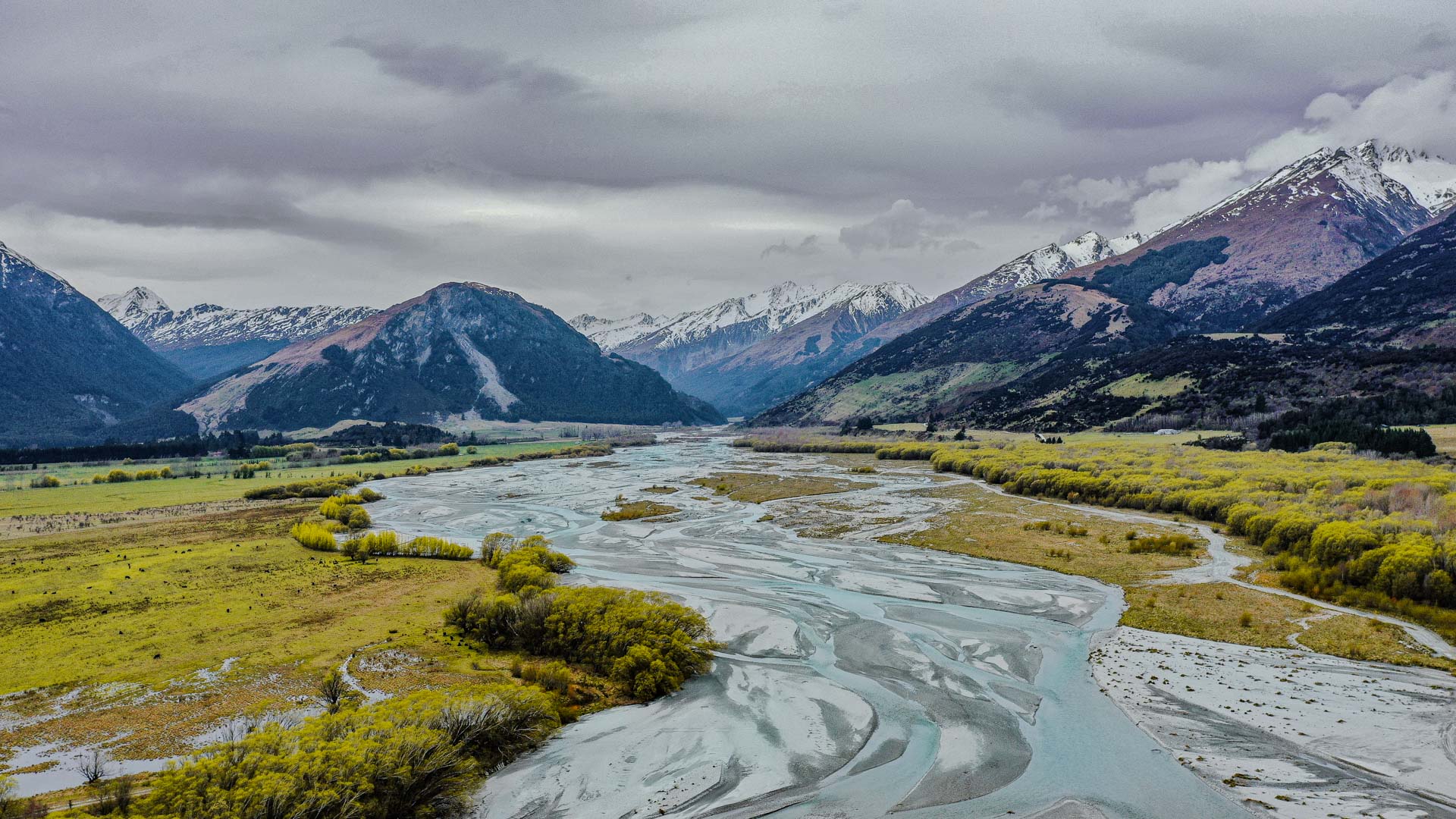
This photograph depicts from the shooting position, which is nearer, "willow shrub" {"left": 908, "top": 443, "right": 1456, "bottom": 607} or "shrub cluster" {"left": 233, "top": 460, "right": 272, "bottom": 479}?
"willow shrub" {"left": 908, "top": 443, "right": 1456, "bottom": 607}

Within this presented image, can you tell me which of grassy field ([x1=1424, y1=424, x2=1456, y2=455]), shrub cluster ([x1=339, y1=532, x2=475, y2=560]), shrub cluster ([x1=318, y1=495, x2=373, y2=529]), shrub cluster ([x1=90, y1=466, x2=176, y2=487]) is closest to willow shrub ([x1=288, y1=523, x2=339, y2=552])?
shrub cluster ([x1=339, y1=532, x2=475, y2=560])

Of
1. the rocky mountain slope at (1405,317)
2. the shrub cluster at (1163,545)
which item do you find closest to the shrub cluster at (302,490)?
the shrub cluster at (1163,545)

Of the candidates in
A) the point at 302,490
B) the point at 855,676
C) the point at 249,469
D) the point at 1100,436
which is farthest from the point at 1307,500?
the point at 249,469

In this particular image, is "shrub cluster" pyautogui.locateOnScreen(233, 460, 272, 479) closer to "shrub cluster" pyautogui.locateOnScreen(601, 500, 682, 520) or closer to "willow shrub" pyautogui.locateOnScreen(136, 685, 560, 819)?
"shrub cluster" pyautogui.locateOnScreen(601, 500, 682, 520)

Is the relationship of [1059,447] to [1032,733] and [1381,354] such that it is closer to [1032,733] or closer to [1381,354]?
[1381,354]

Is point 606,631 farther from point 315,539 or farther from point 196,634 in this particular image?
point 315,539

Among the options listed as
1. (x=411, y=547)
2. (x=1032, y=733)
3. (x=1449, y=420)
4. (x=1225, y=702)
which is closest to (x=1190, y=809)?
(x=1032, y=733)
